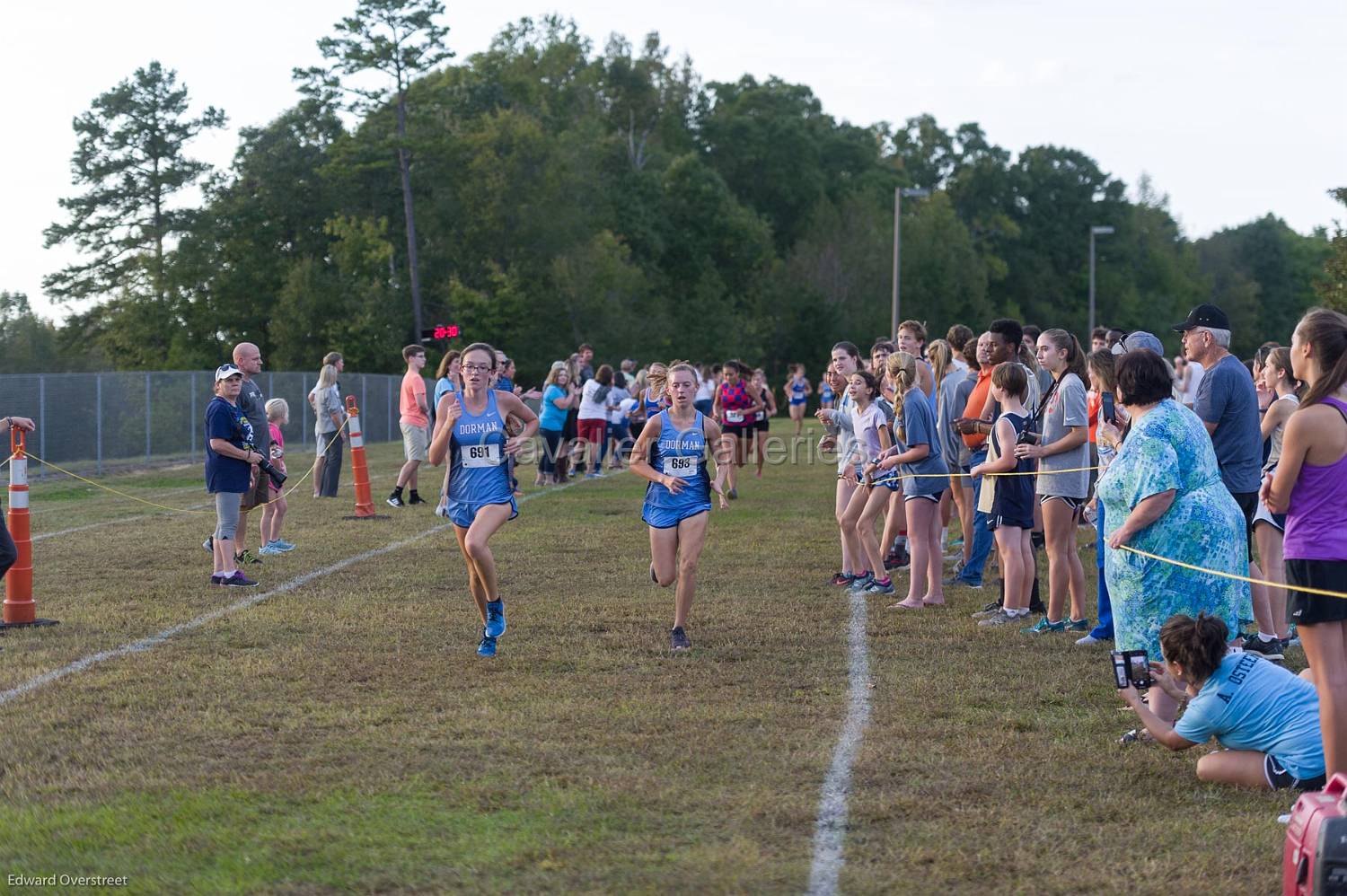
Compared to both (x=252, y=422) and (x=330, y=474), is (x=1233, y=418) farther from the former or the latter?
(x=330, y=474)

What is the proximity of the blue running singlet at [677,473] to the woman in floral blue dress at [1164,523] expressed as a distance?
3186 mm

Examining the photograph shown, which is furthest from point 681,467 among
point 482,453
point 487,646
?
point 487,646

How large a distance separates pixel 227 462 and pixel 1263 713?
8424 millimetres

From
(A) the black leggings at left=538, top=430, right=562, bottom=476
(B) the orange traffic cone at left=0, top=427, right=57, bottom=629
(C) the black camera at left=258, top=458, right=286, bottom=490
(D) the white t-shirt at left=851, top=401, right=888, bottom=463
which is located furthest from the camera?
(A) the black leggings at left=538, top=430, right=562, bottom=476

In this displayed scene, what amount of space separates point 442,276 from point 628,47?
2928cm

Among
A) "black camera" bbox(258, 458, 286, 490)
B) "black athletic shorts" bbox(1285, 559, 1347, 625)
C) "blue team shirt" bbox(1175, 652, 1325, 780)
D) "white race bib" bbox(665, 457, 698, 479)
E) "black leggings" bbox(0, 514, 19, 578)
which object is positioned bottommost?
"blue team shirt" bbox(1175, 652, 1325, 780)

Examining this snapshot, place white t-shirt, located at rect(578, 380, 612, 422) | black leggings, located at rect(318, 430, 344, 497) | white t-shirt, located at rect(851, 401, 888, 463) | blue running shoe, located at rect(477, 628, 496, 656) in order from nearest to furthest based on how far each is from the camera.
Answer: blue running shoe, located at rect(477, 628, 496, 656) → white t-shirt, located at rect(851, 401, 888, 463) → black leggings, located at rect(318, 430, 344, 497) → white t-shirt, located at rect(578, 380, 612, 422)

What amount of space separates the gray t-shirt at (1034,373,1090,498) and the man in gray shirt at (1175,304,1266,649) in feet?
2.42

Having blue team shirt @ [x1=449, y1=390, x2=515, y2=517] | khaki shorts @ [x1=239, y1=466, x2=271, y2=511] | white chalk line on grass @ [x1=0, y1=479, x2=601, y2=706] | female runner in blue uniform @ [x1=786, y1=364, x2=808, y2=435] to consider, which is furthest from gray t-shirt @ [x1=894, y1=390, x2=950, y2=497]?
female runner in blue uniform @ [x1=786, y1=364, x2=808, y2=435]

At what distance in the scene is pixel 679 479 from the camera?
9.06 m

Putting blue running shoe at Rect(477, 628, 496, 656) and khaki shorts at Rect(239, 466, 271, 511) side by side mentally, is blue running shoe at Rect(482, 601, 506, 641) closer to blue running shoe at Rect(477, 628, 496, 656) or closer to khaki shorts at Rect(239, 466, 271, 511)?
blue running shoe at Rect(477, 628, 496, 656)

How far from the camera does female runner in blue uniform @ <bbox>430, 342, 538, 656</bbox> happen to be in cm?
901

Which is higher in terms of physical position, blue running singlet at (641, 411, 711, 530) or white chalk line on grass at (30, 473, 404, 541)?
blue running singlet at (641, 411, 711, 530)

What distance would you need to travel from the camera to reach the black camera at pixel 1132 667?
20.5ft
